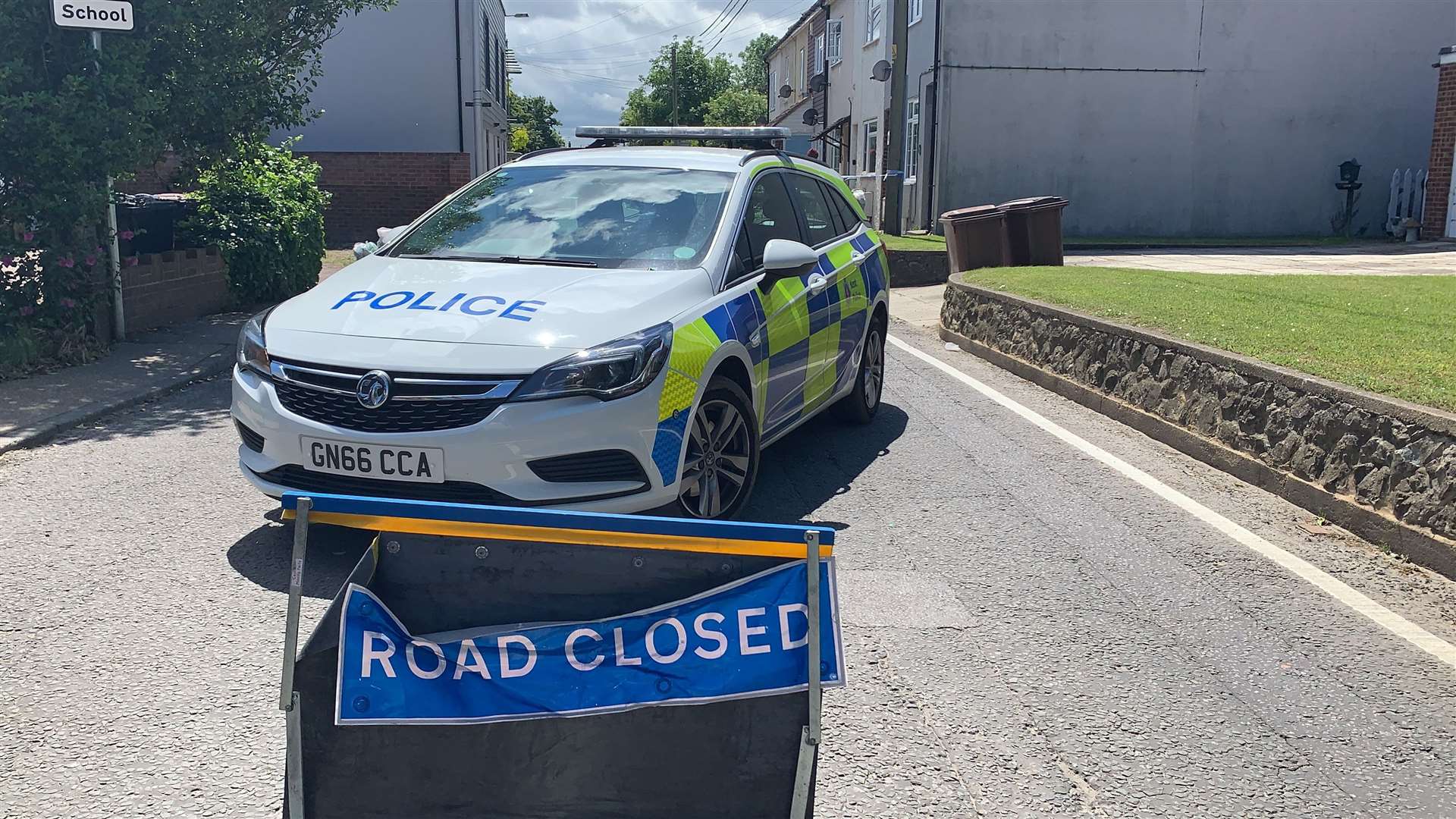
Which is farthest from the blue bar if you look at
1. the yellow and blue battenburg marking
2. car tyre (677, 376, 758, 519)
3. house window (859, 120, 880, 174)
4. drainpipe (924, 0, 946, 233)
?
house window (859, 120, 880, 174)

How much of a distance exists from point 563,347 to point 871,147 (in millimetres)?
29695

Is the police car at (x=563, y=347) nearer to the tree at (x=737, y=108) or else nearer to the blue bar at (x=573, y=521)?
the blue bar at (x=573, y=521)

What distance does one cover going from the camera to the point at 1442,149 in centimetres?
2342

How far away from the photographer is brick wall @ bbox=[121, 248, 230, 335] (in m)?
11.2

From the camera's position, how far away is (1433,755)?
3529 mm

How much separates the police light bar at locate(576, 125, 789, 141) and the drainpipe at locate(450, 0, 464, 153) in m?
18.2

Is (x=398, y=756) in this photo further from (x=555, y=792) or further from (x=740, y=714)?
(x=740, y=714)

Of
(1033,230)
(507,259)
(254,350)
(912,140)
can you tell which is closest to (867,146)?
(912,140)

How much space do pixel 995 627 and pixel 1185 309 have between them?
242 inches

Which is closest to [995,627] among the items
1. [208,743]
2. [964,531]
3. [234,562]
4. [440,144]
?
[964,531]

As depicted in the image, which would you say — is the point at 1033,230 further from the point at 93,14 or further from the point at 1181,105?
the point at 1181,105

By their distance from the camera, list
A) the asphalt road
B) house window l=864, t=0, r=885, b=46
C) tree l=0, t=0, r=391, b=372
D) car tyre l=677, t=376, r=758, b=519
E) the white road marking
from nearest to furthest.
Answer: the asphalt road < the white road marking < car tyre l=677, t=376, r=758, b=519 < tree l=0, t=0, r=391, b=372 < house window l=864, t=0, r=885, b=46

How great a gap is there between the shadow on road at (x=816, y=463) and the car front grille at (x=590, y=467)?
2.41 feet

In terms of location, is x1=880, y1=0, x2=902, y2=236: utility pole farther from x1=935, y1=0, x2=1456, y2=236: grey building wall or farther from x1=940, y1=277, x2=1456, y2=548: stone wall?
x1=940, y1=277, x2=1456, y2=548: stone wall
